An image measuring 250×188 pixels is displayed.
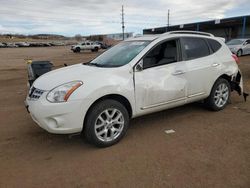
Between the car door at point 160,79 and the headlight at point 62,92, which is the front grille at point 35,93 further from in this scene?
the car door at point 160,79

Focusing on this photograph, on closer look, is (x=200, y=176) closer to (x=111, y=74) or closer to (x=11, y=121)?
(x=111, y=74)

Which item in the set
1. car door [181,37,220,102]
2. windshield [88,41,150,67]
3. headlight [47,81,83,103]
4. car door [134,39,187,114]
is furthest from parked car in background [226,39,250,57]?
headlight [47,81,83,103]

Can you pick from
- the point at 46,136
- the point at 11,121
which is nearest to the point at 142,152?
the point at 46,136

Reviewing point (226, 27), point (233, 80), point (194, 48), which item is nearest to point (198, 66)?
point (194, 48)

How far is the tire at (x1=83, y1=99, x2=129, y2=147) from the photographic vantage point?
11.9ft

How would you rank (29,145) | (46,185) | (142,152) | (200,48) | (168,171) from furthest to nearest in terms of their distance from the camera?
(200,48)
(29,145)
(142,152)
(168,171)
(46,185)

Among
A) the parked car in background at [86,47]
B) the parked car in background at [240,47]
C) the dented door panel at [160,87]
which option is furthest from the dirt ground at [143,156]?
the parked car in background at [86,47]

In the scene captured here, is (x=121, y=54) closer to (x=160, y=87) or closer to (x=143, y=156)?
(x=160, y=87)

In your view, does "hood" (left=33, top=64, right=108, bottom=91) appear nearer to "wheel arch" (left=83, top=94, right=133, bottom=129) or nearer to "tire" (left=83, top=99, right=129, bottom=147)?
"wheel arch" (left=83, top=94, right=133, bottom=129)

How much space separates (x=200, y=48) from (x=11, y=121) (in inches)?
167

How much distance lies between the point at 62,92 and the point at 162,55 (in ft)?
6.42

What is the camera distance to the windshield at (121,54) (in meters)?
4.25

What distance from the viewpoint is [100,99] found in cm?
371

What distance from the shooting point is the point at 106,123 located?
3.79 m
